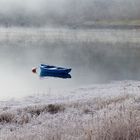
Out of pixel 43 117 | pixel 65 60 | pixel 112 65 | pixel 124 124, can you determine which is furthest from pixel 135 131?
pixel 65 60

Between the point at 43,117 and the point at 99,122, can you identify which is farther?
the point at 43,117

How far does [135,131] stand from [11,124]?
6.00 meters

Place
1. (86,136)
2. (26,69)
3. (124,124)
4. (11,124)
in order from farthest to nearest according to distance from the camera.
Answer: (26,69) → (11,124) → (124,124) → (86,136)

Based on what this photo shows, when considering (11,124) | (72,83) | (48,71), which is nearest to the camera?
(11,124)

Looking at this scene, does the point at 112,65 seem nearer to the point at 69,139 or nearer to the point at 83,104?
the point at 83,104

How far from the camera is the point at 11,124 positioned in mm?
14609

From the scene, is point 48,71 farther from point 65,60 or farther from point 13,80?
point 65,60

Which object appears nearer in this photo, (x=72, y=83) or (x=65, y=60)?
(x=72, y=83)

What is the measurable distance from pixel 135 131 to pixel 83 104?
933 centimetres

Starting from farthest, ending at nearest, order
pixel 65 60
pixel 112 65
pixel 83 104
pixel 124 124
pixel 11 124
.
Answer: pixel 65 60 < pixel 112 65 < pixel 83 104 < pixel 11 124 < pixel 124 124

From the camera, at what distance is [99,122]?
36.0ft

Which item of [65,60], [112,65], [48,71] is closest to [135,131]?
[48,71]

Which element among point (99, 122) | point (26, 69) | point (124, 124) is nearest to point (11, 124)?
point (99, 122)

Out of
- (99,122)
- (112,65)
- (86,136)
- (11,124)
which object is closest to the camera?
(86,136)
